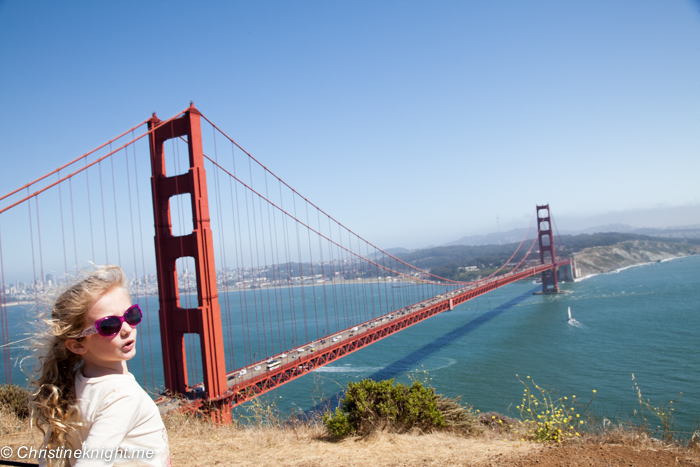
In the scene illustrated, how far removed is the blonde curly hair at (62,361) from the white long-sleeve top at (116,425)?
0.12ft

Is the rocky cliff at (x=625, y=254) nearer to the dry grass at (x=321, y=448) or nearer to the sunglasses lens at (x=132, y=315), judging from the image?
the dry grass at (x=321, y=448)

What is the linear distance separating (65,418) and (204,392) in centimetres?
897

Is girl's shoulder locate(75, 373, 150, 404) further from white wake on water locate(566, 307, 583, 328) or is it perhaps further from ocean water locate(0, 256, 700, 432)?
white wake on water locate(566, 307, 583, 328)

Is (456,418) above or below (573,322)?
above

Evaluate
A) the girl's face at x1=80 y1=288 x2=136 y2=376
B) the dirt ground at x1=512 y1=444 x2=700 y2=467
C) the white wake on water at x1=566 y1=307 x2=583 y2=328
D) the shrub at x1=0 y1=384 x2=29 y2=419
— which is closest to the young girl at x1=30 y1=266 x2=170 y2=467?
the girl's face at x1=80 y1=288 x2=136 y2=376

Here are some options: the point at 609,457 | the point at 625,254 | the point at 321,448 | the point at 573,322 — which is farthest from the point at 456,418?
the point at 625,254

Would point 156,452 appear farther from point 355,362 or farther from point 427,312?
point 355,362

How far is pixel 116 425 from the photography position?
1.03m

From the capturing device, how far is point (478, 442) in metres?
4.61

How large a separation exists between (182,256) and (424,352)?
1793 centimetres

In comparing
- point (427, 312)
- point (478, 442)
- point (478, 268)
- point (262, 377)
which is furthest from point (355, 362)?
point (478, 268)

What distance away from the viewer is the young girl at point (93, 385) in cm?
106

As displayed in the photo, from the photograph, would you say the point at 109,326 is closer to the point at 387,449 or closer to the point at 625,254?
the point at 387,449

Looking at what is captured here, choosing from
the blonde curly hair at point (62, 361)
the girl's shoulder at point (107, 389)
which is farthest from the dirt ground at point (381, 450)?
the girl's shoulder at point (107, 389)
